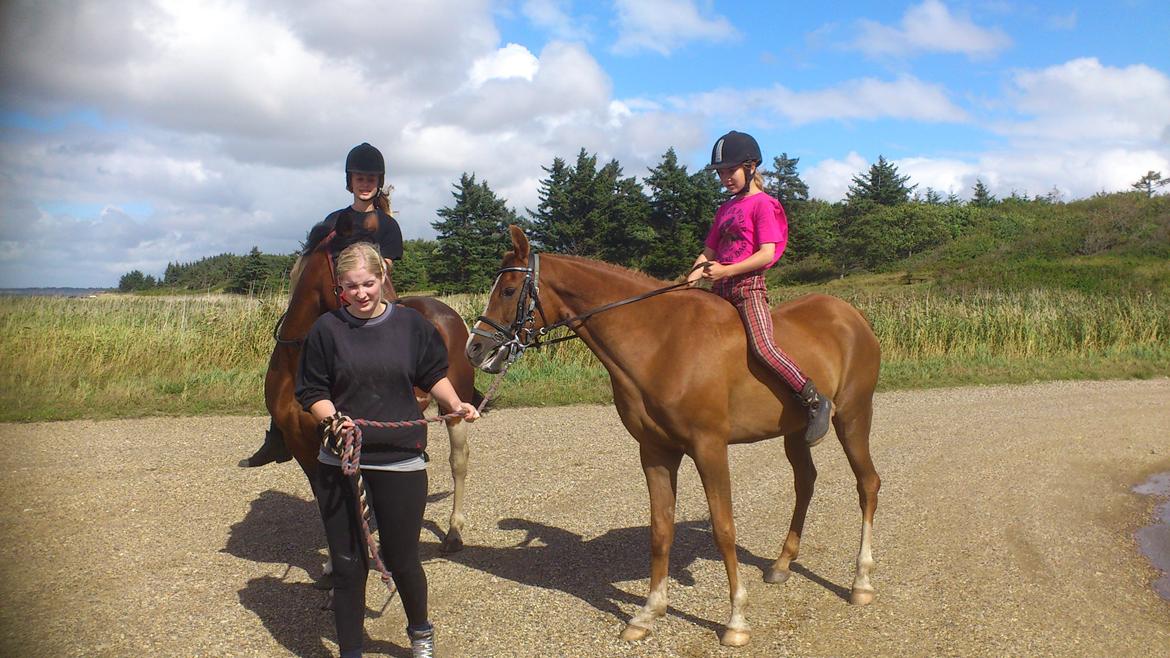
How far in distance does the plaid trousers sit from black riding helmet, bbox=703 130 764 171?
2.26 feet

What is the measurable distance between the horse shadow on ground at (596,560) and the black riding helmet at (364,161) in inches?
111

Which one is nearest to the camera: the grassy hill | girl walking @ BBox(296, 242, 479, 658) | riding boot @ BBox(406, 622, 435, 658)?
girl walking @ BBox(296, 242, 479, 658)

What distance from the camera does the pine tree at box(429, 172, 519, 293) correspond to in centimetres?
4612

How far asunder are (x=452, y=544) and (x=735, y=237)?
310 cm

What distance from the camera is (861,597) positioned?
4996 millimetres

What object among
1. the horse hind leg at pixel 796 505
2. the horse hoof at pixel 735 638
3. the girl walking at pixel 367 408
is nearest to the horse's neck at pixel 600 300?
the girl walking at pixel 367 408

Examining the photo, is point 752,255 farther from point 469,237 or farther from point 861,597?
point 469,237

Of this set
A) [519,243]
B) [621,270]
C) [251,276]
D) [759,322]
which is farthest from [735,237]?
[251,276]

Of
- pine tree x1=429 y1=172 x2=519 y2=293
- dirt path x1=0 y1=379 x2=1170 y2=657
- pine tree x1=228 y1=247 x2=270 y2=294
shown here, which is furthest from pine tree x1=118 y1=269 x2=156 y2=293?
pine tree x1=429 y1=172 x2=519 y2=293

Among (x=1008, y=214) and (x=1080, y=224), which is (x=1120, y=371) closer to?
(x=1080, y=224)

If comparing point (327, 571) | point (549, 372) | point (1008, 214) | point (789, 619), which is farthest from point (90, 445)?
point (1008, 214)

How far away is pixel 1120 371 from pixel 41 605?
55.7 ft

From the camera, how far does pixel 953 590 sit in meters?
5.14

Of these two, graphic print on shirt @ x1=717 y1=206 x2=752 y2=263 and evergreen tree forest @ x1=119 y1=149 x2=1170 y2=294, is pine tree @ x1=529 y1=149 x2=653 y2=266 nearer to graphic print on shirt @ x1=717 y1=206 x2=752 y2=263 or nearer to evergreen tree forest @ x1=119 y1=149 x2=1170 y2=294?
evergreen tree forest @ x1=119 y1=149 x2=1170 y2=294
